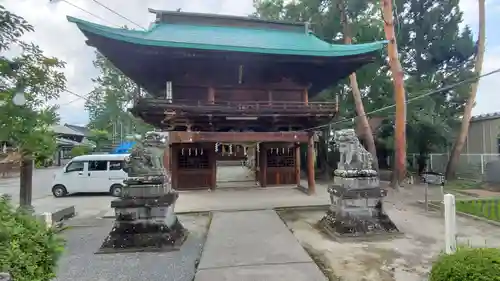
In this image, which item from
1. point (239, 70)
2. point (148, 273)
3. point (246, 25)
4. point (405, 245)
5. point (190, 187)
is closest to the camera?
point (148, 273)

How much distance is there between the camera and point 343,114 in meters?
15.5

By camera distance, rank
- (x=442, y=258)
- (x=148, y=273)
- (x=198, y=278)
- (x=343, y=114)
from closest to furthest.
Result: (x=442, y=258)
(x=198, y=278)
(x=148, y=273)
(x=343, y=114)

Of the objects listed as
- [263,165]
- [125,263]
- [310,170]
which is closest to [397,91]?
[310,170]

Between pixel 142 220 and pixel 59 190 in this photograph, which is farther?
pixel 59 190

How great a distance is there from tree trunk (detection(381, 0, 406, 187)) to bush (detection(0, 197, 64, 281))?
1162 centimetres

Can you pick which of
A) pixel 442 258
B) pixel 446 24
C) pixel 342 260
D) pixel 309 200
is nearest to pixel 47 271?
pixel 442 258

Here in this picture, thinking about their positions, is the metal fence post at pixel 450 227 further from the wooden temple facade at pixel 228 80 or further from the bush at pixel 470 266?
the wooden temple facade at pixel 228 80

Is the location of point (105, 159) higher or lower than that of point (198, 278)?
higher

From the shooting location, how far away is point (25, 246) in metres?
2.01

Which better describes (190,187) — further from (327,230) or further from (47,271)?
(47,271)

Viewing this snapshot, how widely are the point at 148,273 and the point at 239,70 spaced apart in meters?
7.52

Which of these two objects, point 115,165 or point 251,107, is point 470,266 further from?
point 115,165

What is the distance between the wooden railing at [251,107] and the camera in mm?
9422

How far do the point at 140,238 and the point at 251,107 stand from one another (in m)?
5.67
